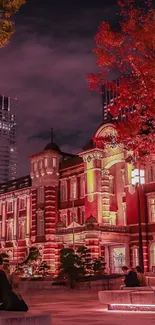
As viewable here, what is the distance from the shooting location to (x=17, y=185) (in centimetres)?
5384

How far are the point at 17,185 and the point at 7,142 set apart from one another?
128 m

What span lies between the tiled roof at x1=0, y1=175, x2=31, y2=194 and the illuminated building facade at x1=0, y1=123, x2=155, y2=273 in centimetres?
18

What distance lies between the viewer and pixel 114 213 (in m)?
43.2

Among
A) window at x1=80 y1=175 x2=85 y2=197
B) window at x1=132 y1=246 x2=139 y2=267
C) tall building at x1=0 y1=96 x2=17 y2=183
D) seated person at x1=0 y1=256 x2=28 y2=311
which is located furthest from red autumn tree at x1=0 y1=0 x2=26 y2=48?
tall building at x1=0 y1=96 x2=17 y2=183

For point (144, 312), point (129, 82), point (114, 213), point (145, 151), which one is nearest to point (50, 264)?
point (114, 213)

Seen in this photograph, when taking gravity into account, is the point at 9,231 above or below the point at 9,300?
above

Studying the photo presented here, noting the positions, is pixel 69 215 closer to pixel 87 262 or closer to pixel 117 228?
pixel 117 228

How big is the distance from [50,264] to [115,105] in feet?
97.0

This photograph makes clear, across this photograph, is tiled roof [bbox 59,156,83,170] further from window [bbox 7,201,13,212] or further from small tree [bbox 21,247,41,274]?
small tree [bbox 21,247,41,274]

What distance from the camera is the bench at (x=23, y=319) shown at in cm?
622

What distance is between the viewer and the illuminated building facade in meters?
38.9

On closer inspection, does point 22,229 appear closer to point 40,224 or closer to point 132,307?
point 40,224

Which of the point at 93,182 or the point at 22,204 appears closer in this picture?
the point at 93,182

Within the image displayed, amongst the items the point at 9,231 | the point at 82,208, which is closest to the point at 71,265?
the point at 82,208
